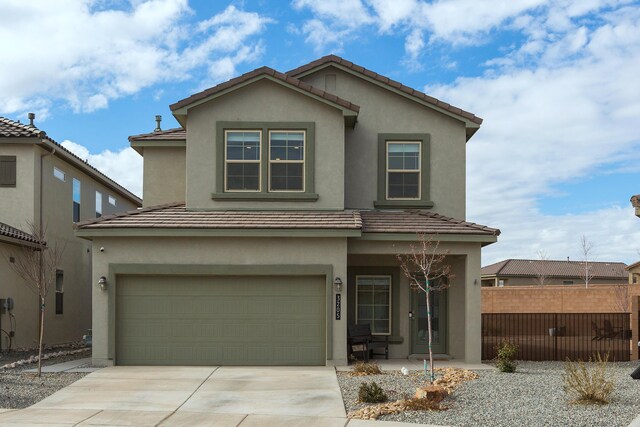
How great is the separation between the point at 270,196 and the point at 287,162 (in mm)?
964

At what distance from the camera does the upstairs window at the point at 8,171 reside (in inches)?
875

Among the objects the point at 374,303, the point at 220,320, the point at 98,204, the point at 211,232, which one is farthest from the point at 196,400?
the point at 98,204

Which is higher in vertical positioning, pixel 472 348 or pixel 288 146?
pixel 288 146

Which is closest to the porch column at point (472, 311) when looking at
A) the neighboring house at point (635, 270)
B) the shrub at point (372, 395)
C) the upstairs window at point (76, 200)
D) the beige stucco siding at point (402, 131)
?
the beige stucco siding at point (402, 131)

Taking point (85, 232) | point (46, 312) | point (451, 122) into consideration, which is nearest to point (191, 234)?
point (85, 232)

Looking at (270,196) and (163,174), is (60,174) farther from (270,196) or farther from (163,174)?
(270,196)

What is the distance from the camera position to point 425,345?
62.8 ft

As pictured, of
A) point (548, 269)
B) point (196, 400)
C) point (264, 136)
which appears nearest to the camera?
point (196, 400)

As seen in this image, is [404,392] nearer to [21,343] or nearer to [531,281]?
[21,343]

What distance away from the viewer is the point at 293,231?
669 inches

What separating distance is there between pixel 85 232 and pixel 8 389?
433cm

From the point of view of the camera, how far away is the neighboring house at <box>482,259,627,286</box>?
185 ft

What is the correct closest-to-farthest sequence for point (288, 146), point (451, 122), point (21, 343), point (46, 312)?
point (288, 146), point (451, 122), point (21, 343), point (46, 312)

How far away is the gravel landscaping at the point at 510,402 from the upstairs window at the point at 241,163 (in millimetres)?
5494
